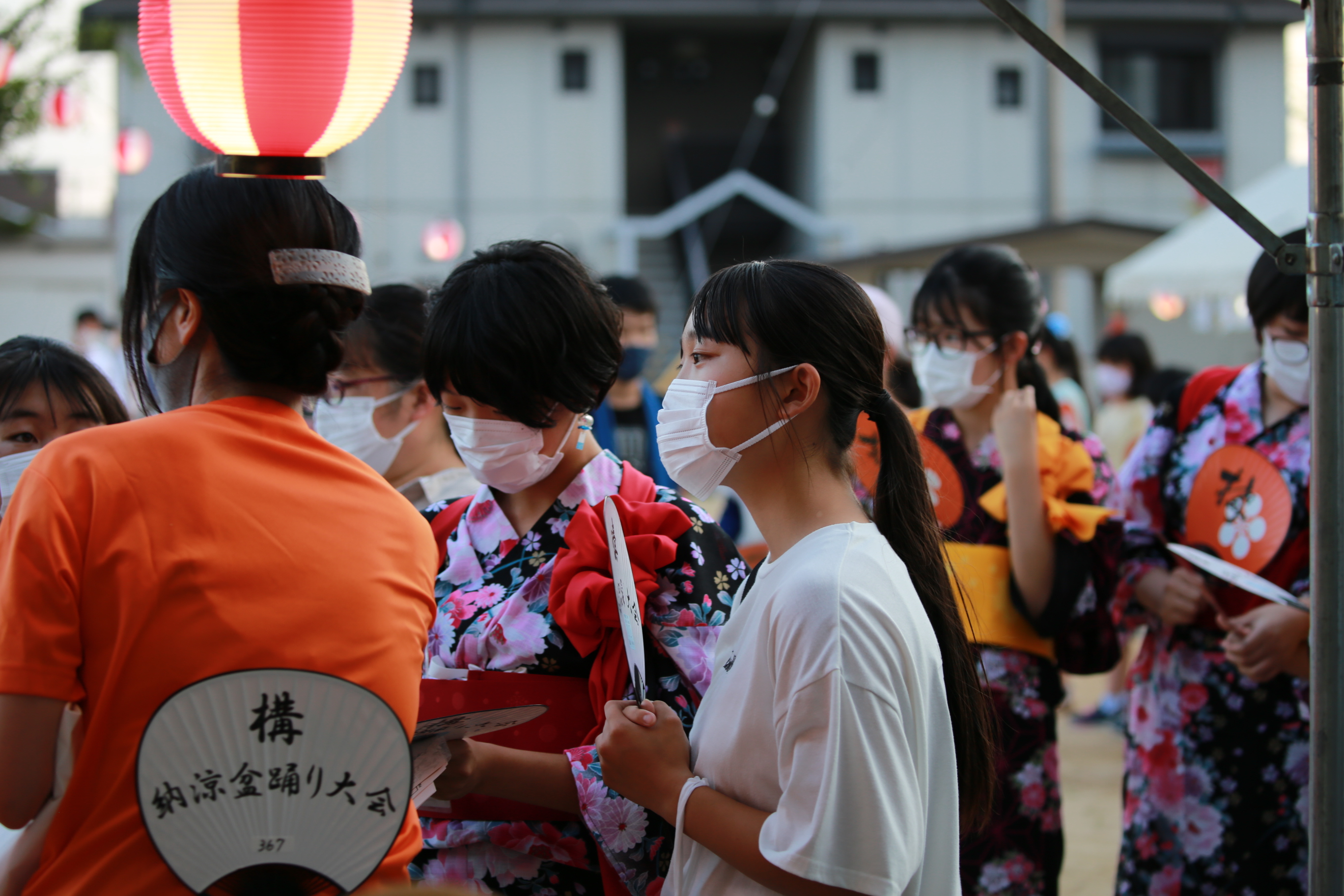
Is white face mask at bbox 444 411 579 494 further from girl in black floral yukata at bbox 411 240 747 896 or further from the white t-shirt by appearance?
the white t-shirt

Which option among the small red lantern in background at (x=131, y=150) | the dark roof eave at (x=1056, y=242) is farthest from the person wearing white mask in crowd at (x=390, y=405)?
the small red lantern in background at (x=131, y=150)

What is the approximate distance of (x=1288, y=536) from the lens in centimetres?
251

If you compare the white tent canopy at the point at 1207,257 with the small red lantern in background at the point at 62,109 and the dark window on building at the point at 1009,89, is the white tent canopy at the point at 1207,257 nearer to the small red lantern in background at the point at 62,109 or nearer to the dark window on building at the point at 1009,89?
the small red lantern in background at the point at 62,109

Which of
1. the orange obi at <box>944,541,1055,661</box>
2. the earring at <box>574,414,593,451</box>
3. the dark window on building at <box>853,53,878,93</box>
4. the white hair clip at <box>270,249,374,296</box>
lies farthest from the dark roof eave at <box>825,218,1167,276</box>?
the dark window on building at <box>853,53,878,93</box>

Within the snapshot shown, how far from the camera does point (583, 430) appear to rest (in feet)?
6.44

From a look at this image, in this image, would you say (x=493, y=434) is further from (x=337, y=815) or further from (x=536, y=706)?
(x=337, y=815)

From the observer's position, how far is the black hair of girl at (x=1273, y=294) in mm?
2512

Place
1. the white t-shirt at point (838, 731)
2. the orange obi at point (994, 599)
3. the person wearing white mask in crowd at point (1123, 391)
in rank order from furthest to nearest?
the person wearing white mask in crowd at point (1123, 391)
the orange obi at point (994, 599)
the white t-shirt at point (838, 731)

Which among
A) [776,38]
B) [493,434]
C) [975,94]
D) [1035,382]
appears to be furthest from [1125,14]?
[493,434]

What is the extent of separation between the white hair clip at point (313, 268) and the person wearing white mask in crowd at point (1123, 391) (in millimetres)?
6560

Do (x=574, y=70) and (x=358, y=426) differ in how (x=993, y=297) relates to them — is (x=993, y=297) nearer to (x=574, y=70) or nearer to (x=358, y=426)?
(x=358, y=426)

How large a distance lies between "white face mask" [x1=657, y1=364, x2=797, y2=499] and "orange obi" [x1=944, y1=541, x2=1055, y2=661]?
1140 mm

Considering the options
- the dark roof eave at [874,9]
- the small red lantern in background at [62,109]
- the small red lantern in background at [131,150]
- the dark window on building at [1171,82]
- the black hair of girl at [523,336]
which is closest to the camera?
the black hair of girl at [523,336]

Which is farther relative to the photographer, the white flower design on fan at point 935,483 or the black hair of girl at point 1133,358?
the black hair of girl at point 1133,358
